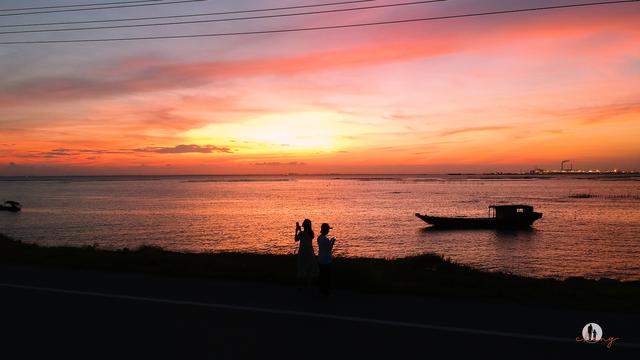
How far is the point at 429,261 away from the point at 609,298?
315 inches

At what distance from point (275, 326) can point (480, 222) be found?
204 ft

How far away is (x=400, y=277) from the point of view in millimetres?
14203

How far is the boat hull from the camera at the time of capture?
65.6 m

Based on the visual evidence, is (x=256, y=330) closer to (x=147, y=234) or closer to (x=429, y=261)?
(x=429, y=261)

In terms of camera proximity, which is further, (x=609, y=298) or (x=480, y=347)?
(x=609, y=298)

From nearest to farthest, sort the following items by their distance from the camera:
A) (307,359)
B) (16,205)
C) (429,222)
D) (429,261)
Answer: (307,359), (429,261), (429,222), (16,205)

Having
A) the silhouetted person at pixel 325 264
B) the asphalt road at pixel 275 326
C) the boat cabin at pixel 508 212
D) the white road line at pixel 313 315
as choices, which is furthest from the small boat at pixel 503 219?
the white road line at pixel 313 315

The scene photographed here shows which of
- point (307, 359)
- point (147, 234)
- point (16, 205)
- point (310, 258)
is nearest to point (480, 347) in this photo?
point (307, 359)

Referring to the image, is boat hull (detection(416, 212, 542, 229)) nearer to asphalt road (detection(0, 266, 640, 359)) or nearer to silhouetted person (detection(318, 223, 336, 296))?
silhouetted person (detection(318, 223, 336, 296))

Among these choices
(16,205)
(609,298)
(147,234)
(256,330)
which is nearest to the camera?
(256,330)

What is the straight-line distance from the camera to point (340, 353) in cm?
757

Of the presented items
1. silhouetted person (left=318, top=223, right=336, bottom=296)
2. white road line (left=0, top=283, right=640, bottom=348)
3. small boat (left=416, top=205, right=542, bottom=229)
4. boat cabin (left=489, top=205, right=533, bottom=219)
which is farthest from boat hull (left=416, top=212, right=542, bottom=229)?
white road line (left=0, top=283, right=640, bottom=348)

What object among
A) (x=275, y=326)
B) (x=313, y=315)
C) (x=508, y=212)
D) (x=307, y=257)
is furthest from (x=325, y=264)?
(x=508, y=212)

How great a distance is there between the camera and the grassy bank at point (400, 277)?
11.2 meters
